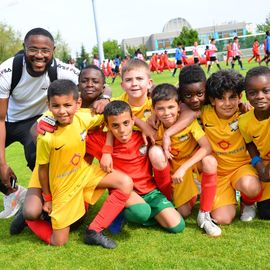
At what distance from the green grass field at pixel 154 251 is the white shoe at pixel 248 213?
Answer: 0.07 metres

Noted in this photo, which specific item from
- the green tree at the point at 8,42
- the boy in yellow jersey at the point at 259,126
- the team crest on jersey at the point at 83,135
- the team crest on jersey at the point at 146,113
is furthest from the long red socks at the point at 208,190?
the green tree at the point at 8,42

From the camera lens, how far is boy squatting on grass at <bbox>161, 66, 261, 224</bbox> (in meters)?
3.67

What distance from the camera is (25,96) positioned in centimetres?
436

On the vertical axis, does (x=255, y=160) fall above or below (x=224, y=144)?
below

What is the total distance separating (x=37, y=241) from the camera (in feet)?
12.2

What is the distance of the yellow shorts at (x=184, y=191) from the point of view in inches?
155

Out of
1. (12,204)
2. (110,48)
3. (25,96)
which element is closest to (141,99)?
(25,96)

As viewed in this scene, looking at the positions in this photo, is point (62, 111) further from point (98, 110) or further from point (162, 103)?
point (162, 103)

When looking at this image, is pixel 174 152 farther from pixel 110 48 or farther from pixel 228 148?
pixel 110 48

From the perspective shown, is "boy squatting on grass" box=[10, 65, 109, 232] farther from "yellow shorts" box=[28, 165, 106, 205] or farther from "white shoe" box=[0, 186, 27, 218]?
"white shoe" box=[0, 186, 27, 218]

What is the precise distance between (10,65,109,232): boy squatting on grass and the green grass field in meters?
0.18

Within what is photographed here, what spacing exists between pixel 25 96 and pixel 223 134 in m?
2.13

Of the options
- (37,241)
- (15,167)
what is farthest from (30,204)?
(15,167)

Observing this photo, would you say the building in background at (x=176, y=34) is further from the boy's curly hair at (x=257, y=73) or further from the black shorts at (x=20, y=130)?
the boy's curly hair at (x=257, y=73)
